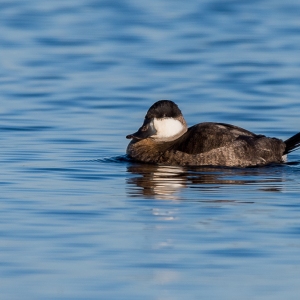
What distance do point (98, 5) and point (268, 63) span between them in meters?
9.92

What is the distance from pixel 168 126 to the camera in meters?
11.5

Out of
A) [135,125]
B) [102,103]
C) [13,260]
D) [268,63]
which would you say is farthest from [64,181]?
[268,63]

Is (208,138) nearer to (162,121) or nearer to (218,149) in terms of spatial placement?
(218,149)

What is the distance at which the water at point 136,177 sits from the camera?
659 centimetres

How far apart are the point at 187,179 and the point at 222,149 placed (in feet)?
2.90

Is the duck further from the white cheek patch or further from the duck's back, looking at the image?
the white cheek patch

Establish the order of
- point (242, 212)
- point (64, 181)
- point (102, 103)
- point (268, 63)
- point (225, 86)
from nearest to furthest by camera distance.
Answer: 1. point (242, 212)
2. point (64, 181)
3. point (102, 103)
4. point (225, 86)
5. point (268, 63)

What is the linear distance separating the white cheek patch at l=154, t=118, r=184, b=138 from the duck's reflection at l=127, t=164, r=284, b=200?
61 cm

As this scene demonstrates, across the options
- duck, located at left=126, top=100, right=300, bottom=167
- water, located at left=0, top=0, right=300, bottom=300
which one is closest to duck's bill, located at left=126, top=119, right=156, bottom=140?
duck, located at left=126, top=100, right=300, bottom=167

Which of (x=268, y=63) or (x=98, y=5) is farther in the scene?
(x=98, y=5)

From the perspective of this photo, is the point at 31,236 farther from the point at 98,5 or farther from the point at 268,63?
the point at 98,5

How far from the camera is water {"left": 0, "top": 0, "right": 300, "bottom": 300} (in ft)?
21.6

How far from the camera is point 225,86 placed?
663 inches

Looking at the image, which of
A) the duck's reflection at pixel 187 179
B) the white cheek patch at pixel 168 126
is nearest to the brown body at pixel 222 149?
the duck's reflection at pixel 187 179
